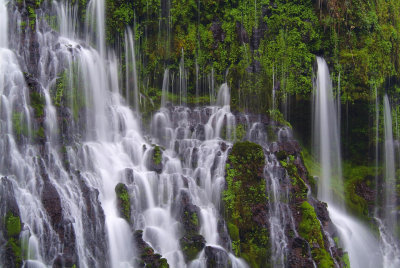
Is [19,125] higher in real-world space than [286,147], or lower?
higher

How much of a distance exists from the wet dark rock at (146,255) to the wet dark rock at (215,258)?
1549 millimetres

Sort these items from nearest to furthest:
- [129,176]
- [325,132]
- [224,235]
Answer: [224,235]
[129,176]
[325,132]

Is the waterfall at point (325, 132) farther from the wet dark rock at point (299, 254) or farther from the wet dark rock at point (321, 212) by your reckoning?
the wet dark rock at point (299, 254)

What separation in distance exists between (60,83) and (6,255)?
344 inches

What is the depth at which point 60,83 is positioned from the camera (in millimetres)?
18891

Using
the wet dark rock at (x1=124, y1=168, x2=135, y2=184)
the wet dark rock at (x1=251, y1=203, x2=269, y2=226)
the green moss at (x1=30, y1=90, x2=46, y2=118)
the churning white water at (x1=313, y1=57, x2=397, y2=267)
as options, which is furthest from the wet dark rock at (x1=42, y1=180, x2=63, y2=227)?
the churning white water at (x1=313, y1=57, x2=397, y2=267)

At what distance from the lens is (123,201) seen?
1619 cm

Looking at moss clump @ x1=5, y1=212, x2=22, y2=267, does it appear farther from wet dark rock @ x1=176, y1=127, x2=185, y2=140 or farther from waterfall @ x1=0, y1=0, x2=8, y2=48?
wet dark rock @ x1=176, y1=127, x2=185, y2=140

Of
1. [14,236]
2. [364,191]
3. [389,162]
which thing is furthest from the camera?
[389,162]

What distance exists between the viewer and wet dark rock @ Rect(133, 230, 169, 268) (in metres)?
14.2

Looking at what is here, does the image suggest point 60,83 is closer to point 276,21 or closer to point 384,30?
point 276,21

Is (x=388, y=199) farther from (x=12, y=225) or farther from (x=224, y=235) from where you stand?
(x=12, y=225)

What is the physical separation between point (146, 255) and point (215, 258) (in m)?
2.41

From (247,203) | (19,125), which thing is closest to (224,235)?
(247,203)
